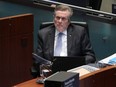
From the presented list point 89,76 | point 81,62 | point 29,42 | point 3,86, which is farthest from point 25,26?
point 89,76

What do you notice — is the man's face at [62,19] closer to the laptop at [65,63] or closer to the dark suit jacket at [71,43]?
the dark suit jacket at [71,43]

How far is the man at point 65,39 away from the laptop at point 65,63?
74 centimetres

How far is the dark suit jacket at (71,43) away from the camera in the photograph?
165 inches

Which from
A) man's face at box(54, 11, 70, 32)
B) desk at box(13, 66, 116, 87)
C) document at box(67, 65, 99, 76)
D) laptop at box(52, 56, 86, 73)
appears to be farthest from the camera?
man's face at box(54, 11, 70, 32)

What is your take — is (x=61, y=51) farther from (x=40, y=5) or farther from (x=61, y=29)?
(x=40, y=5)

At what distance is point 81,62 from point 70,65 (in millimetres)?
126

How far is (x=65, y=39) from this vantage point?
4.24 meters

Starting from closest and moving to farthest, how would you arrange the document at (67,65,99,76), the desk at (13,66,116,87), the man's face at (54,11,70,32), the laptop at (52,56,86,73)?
the desk at (13,66,116,87) → the document at (67,65,99,76) → the laptop at (52,56,86,73) → the man's face at (54,11,70,32)

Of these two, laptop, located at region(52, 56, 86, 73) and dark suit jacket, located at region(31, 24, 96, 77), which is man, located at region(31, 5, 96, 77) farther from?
laptop, located at region(52, 56, 86, 73)

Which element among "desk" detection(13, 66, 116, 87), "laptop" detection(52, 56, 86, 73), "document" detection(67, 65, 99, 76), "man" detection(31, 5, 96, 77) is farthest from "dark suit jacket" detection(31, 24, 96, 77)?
"desk" detection(13, 66, 116, 87)

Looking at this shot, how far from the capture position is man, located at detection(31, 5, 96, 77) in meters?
4.16

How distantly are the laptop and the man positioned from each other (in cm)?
74

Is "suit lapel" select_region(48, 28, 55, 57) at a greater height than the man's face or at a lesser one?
lesser

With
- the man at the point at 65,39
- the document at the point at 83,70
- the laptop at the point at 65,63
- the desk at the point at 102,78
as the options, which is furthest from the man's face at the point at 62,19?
the desk at the point at 102,78
